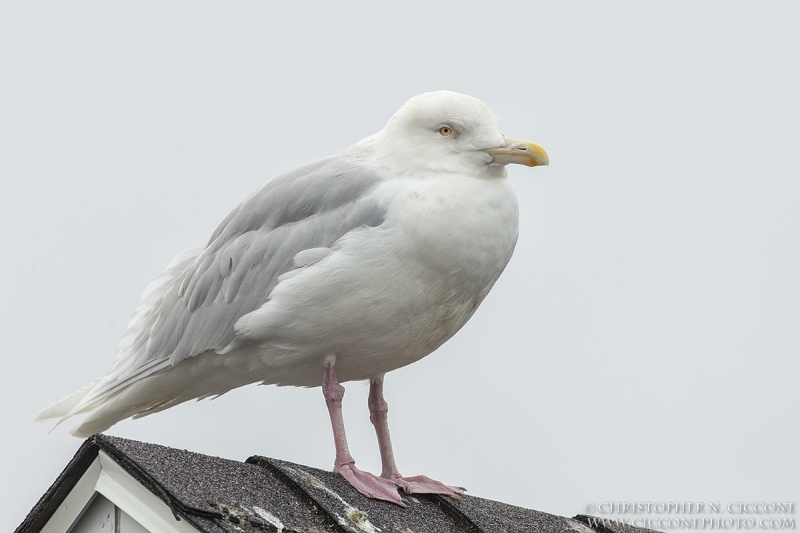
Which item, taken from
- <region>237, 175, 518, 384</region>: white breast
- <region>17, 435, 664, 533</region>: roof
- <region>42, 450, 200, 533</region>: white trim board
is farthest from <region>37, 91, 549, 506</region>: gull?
<region>42, 450, 200, 533</region>: white trim board

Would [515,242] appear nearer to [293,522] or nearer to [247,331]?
[247,331]

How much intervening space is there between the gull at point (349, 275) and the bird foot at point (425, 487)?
11mm

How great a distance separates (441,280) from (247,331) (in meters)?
1.14

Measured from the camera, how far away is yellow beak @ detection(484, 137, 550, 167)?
22.3 feet

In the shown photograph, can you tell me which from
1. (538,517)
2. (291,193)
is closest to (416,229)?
(291,193)

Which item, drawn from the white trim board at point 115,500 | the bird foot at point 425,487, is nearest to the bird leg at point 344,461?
the bird foot at point 425,487

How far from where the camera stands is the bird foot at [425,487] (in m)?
6.66

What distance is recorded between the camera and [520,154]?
682 cm

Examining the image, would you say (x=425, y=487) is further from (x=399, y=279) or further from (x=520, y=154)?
(x=520, y=154)

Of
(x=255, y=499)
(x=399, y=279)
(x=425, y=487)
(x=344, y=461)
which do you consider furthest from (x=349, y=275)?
(x=255, y=499)

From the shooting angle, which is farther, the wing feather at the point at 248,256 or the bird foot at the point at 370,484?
the wing feather at the point at 248,256

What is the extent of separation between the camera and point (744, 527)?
25.4 feet

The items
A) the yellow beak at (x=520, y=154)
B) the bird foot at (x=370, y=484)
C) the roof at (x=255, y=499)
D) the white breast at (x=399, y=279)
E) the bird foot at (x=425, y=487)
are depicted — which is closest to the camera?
the roof at (x=255, y=499)

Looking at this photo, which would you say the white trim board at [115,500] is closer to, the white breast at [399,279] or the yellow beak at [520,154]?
the white breast at [399,279]
